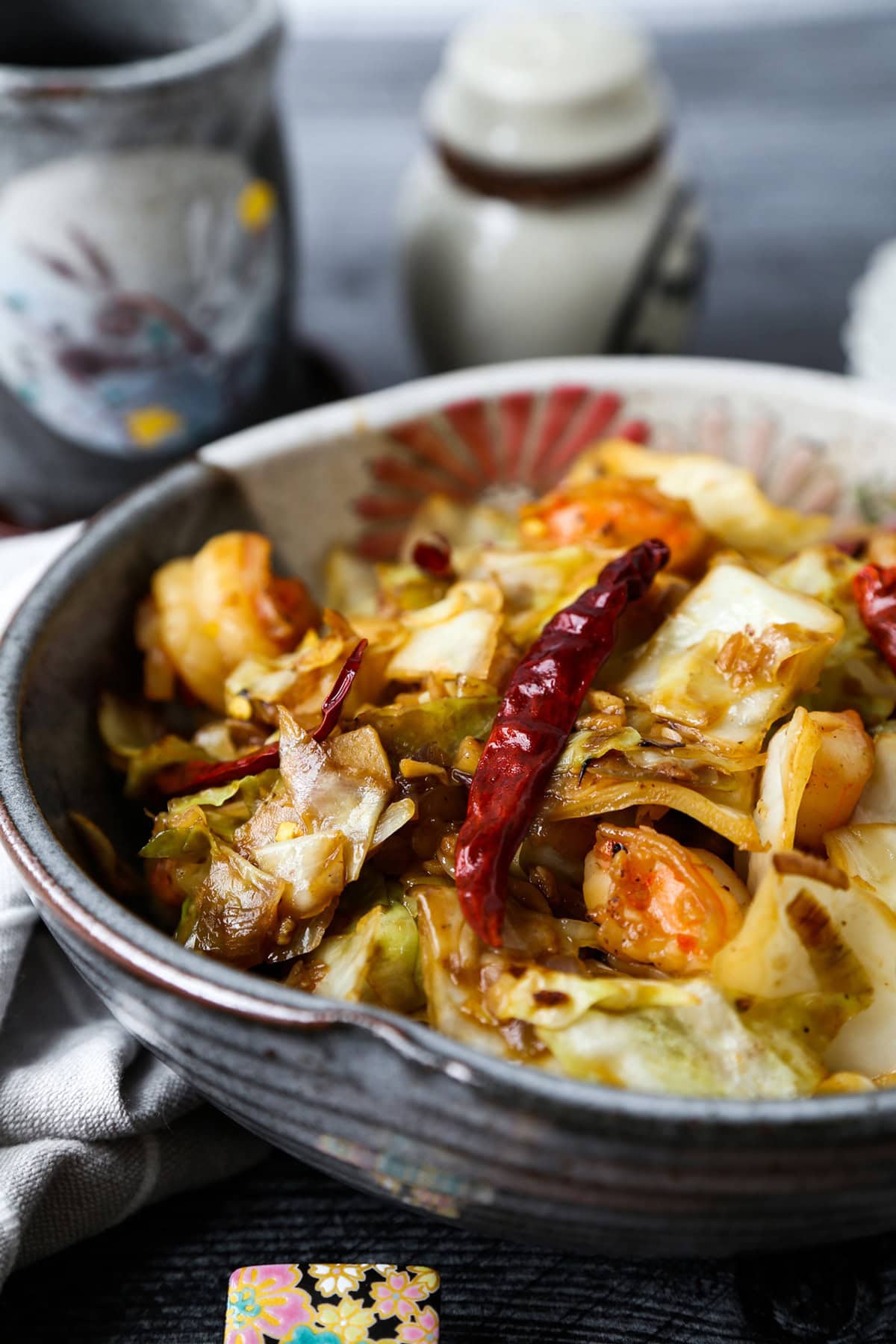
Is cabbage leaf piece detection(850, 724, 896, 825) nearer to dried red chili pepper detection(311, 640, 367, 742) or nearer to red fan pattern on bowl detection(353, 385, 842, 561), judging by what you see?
dried red chili pepper detection(311, 640, 367, 742)

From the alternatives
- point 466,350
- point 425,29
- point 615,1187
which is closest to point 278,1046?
point 615,1187

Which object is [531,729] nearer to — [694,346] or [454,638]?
[454,638]

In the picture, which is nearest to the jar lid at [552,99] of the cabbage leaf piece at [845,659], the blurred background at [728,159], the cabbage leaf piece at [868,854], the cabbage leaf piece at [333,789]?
the blurred background at [728,159]

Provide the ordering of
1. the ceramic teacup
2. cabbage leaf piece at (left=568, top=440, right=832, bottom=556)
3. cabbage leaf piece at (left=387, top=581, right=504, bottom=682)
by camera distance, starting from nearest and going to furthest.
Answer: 1. cabbage leaf piece at (left=387, top=581, right=504, bottom=682)
2. cabbage leaf piece at (left=568, top=440, right=832, bottom=556)
3. the ceramic teacup

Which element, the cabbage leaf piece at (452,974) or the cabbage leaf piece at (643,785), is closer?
the cabbage leaf piece at (452,974)

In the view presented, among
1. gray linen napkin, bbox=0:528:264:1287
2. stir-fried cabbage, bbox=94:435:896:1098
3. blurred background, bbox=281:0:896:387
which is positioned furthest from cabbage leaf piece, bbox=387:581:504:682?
blurred background, bbox=281:0:896:387

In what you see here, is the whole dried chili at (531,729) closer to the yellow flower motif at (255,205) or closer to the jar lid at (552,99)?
the yellow flower motif at (255,205)
